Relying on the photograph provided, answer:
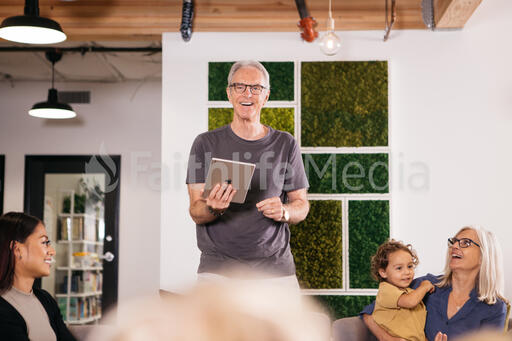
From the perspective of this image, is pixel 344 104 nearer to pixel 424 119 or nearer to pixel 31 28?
pixel 424 119

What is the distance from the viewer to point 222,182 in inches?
99.3

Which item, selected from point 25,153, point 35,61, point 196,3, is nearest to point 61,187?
point 25,153

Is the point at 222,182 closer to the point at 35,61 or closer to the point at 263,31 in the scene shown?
the point at 263,31

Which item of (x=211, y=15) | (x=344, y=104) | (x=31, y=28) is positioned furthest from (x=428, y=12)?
(x=31, y=28)

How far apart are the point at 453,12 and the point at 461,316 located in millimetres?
1995

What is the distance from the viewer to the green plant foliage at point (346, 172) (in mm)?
3934

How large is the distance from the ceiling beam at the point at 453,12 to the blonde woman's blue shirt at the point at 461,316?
1793 millimetres

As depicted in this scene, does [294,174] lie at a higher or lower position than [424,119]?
lower

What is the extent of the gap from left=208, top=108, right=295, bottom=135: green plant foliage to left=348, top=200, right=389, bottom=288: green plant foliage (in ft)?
2.42

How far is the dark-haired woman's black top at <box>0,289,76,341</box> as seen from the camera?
2.35m

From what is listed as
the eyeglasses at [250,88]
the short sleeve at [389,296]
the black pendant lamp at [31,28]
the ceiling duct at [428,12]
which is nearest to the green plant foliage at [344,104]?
the ceiling duct at [428,12]

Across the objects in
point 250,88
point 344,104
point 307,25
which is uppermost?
point 307,25

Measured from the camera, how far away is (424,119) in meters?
3.96

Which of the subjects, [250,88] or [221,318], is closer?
[221,318]
